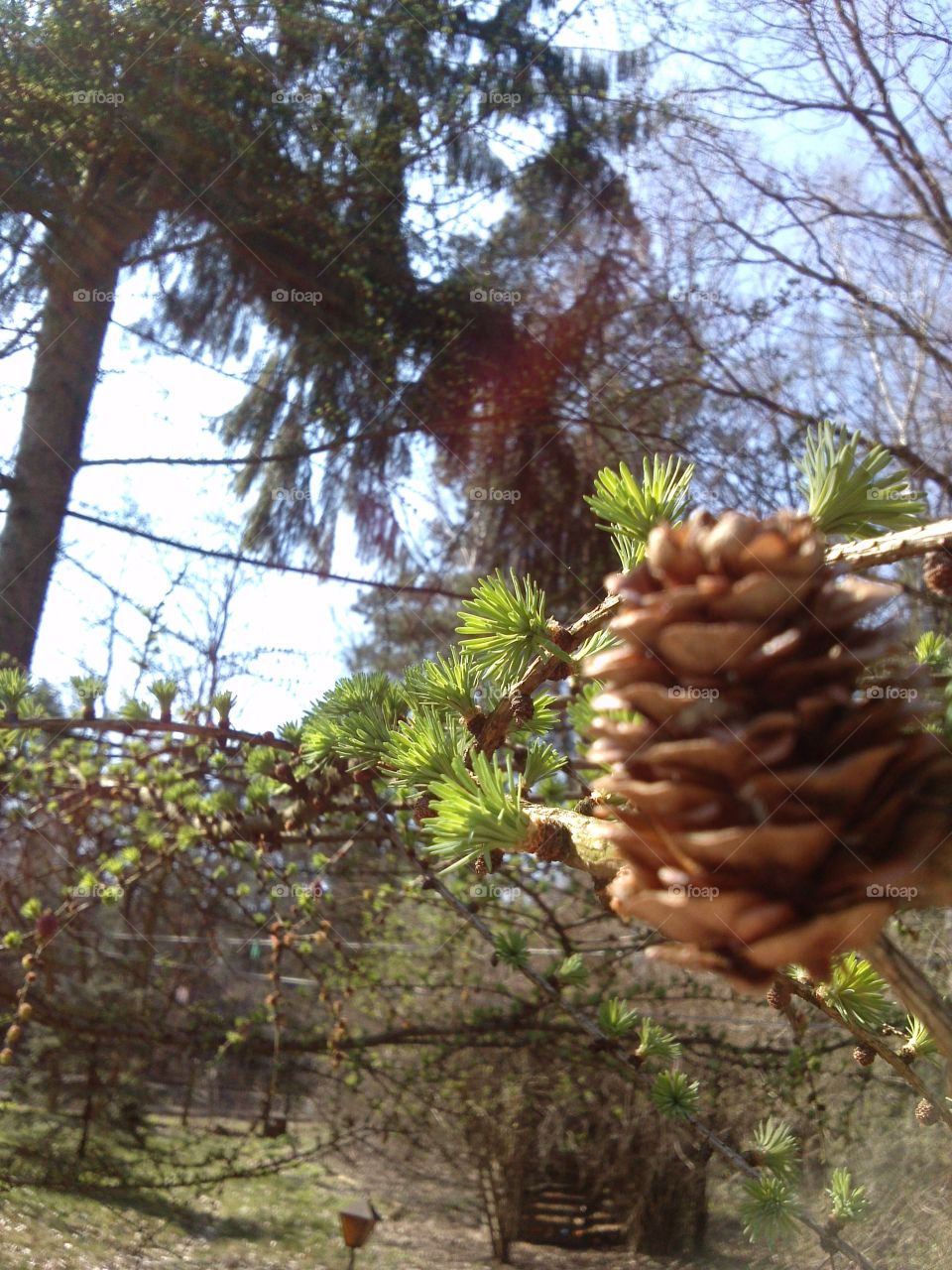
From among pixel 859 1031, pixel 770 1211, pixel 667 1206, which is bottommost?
pixel 667 1206

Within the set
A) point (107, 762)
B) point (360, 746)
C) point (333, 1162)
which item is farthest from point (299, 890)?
point (333, 1162)

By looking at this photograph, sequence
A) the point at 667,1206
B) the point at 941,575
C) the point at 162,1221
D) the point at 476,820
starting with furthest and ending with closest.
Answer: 1. the point at 667,1206
2. the point at 162,1221
3. the point at 941,575
4. the point at 476,820

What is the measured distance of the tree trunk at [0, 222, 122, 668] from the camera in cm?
202

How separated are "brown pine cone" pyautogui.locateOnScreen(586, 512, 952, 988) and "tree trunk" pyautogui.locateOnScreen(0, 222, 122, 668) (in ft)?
6.53

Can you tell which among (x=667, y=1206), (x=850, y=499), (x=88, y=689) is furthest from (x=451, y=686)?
(x=667, y=1206)

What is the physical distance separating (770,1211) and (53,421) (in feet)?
6.62

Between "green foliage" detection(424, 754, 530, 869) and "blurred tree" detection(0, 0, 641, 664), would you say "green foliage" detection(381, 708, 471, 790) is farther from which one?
"blurred tree" detection(0, 0, 641, 664)

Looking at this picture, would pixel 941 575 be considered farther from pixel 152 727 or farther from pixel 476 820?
pixel 152 727

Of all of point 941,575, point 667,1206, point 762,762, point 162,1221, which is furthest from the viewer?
point 667,1206

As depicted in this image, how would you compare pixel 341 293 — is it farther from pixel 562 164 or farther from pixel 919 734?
pixel 919 734

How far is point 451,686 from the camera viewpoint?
1.45ft

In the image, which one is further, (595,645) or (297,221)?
(297,221)

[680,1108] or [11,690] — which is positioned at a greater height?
[11,690]

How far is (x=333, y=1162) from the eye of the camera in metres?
2.90
